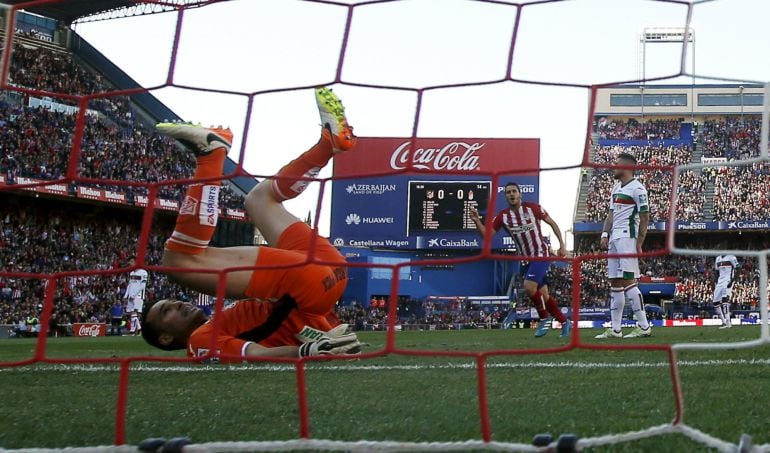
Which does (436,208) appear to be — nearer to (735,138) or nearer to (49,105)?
(735,138)

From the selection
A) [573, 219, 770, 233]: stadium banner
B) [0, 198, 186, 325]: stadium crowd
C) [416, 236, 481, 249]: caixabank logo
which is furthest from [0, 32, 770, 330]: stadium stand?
[416, 236, 481, 249]: caixabank logo

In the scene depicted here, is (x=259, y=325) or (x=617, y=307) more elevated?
(x=617, y=307)

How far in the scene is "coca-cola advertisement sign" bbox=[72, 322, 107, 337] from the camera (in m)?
16.3

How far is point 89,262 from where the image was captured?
51.4 feet

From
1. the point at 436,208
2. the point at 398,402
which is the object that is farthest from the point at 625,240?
the point at 436,208

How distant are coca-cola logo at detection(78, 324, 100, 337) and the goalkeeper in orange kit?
1293 cm

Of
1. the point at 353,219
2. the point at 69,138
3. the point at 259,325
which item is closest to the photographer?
the point at 259,325

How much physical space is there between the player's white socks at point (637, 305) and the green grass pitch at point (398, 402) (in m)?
3.36

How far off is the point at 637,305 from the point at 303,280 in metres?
4.79

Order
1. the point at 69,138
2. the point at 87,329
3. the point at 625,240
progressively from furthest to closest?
the point at 87,329
the point at 69,138
the point at 625,240

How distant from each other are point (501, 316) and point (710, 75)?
9871 millimetres

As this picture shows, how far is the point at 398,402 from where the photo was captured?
9.09ft

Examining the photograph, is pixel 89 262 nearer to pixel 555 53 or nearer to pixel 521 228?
pixel 521 228

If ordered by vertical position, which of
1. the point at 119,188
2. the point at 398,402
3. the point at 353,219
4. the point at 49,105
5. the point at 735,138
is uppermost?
the point at 49,105
